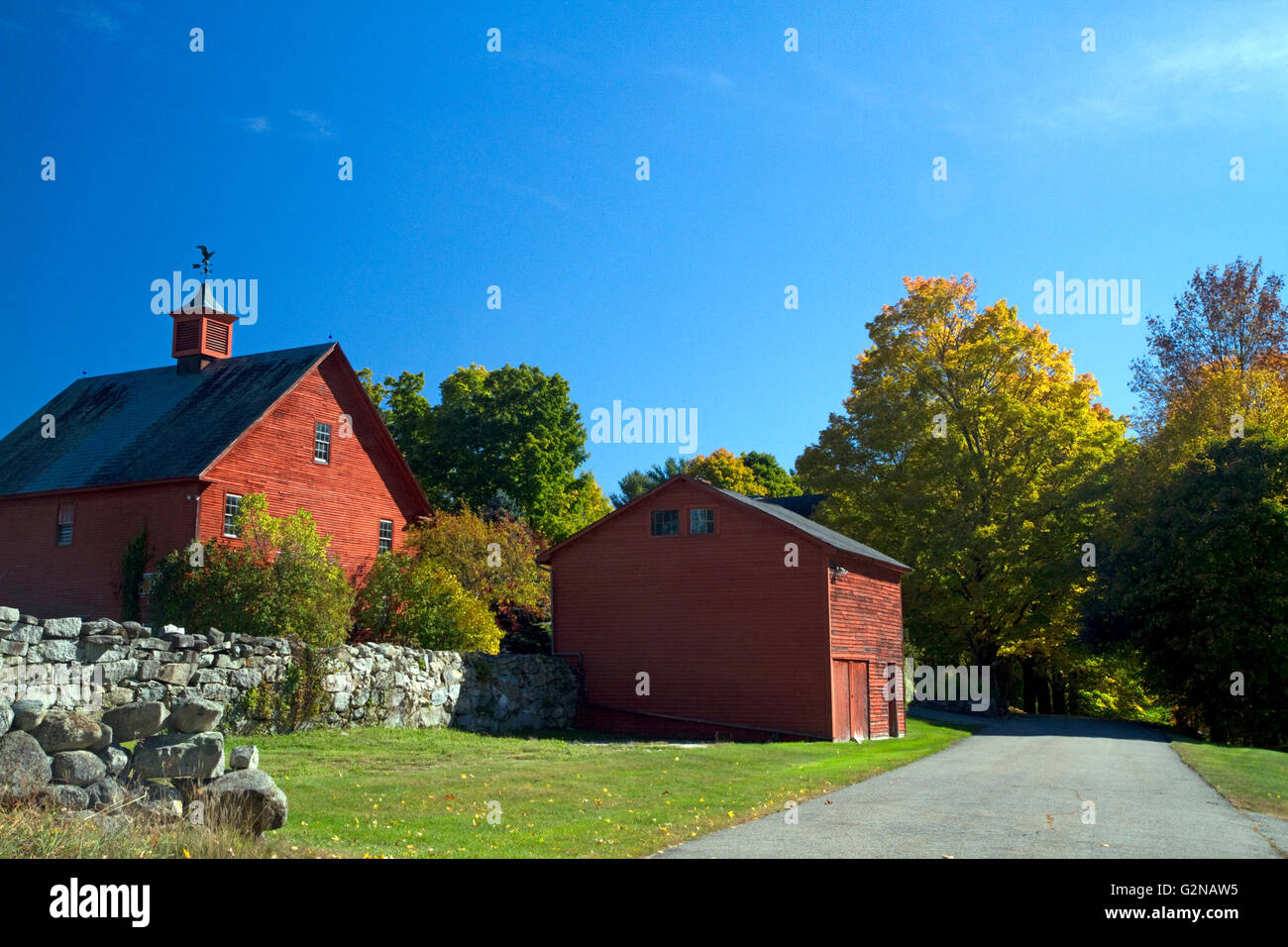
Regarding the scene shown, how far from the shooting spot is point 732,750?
22.0 meters

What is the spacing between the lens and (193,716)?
10.1m

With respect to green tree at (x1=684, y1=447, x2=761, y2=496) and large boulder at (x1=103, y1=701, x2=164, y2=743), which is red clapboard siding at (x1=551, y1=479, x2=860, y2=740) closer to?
large boulder at (x1=103, y1=701, x2=164, y2=743)

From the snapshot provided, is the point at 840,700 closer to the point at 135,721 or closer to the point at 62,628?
the point at 62,628

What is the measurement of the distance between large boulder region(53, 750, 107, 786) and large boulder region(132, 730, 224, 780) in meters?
0.38

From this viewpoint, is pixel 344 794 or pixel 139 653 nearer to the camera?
pixel 344 794

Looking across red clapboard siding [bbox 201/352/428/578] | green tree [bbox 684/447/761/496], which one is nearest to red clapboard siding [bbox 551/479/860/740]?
red clapboard siding [bbox 201/352/428/578]

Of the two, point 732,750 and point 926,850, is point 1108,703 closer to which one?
point 732,750

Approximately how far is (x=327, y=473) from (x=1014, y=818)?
25853mm

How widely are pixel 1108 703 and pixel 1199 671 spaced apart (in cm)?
2437

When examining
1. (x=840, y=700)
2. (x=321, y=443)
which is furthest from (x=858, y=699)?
(x=321, y=443)

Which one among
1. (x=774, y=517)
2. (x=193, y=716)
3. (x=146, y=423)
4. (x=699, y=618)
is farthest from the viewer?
(x=146, y=423)
